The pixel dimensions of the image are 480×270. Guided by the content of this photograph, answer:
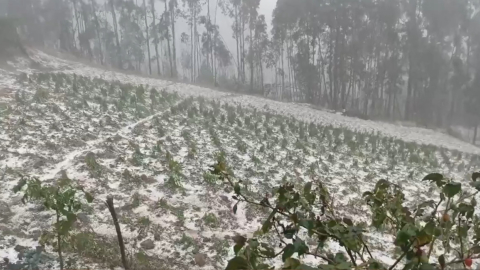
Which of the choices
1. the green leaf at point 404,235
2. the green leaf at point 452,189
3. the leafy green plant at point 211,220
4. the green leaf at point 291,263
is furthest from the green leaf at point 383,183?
the leafy green plant at point 211,220

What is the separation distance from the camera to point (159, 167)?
7.25 m

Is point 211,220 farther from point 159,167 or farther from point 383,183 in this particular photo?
point 383,183

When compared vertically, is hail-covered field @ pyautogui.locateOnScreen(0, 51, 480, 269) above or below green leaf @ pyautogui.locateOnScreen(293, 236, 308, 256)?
below

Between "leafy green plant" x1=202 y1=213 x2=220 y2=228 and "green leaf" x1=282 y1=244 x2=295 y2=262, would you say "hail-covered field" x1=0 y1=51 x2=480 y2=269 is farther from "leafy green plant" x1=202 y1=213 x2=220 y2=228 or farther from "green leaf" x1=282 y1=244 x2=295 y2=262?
"green leaf" x1=282 y1=244 x2=295 y2=262

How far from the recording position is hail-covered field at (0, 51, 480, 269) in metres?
4.74

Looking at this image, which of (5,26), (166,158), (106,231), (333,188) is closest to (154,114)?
(166,158)

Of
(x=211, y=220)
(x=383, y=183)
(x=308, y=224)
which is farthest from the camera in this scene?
(x=211, y=220)

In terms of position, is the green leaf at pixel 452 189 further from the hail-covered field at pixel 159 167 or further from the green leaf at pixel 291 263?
the hail-covered field at pixel 159 167

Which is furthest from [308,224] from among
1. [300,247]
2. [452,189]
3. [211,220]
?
[211,220]

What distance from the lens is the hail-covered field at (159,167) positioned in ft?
15.6

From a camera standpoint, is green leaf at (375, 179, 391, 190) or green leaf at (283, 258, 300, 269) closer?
green leaf at (283, 258, 300, 269)

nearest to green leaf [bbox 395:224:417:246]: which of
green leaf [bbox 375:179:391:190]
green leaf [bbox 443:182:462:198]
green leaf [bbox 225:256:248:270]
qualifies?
green leaf [bbox 443:182:462:198]

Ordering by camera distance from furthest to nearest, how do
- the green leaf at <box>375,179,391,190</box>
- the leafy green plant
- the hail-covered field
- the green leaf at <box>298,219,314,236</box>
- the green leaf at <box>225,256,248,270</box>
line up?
the leafy green plant
the hail-covered field
the green leaf at <box>375,179,391,190</box>
the green leaf at <box>298,219,314,236</box>
the green leaf at <box>225,256,248,270</box>

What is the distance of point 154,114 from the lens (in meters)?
11.6
